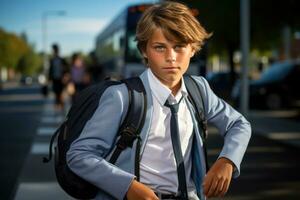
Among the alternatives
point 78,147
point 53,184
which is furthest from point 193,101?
point 53,184

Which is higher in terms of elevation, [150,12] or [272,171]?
[150,12]

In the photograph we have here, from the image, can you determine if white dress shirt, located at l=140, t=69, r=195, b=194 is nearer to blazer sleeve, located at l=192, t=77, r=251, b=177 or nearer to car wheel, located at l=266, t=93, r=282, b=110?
blazer sleeve, located at l=192, t=77, r=251, b=177

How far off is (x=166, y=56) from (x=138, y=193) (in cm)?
47

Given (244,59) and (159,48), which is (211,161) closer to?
(159,48)

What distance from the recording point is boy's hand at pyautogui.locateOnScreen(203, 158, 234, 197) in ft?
6.07

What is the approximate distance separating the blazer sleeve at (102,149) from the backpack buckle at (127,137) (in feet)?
0.08

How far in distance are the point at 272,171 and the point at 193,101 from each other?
5.84m

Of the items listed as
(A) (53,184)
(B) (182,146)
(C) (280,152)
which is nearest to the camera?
(B) (182,146)

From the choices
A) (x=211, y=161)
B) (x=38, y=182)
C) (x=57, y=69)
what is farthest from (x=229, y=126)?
(x=57, y=69)

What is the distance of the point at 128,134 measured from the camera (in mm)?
1873

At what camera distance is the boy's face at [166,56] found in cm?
191

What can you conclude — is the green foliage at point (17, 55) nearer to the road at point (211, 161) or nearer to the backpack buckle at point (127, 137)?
the road at point (211, 161)

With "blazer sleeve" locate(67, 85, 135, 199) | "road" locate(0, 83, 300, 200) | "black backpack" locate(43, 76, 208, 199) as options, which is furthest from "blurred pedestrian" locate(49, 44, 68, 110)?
"blazer sleeve" locate(67, 85, 135, 199)

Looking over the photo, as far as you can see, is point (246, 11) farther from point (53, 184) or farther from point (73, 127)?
point (73, 127)
